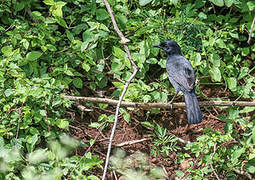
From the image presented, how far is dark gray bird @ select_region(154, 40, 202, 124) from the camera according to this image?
4.38 m

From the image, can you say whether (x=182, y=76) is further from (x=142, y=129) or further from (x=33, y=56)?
(x=33, y=56)

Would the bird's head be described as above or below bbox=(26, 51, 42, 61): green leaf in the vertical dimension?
below

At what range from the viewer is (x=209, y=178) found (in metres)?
4.42

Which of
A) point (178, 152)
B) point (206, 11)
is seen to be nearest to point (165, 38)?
point (206, 11)

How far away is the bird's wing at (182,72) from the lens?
4648 millimetres

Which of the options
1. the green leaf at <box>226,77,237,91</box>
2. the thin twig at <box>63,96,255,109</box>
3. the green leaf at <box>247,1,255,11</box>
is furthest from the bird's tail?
the green leaf at <box>247,1,255,11</box>

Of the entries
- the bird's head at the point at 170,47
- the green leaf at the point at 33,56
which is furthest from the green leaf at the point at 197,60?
the green leaf at the point at 33,56

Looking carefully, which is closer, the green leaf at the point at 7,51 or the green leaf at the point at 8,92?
the green leaf at the point at 8,92

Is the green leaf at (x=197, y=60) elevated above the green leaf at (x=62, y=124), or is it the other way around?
the green leaf at (x=197, y=60)

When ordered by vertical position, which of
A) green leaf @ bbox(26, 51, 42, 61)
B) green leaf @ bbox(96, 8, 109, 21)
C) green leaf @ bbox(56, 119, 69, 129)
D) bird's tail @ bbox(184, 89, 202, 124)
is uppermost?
green leaf @ bbox(96, 8, 109, 21)

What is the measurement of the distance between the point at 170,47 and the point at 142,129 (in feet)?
3.80

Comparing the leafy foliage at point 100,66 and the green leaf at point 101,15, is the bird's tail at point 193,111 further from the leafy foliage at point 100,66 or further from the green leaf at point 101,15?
the green leaf at point 101,15

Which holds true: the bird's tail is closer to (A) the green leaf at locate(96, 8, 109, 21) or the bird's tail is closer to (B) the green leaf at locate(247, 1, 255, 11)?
(A) the green leaf at locate(96, 8, 109, 21)

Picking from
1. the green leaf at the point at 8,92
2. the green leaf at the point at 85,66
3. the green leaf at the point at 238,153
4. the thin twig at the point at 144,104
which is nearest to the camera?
the green leaf at the point at 8,92
